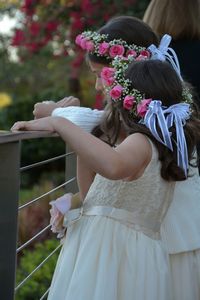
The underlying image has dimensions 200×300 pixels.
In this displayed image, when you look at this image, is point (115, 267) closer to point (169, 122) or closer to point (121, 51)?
point (169, 122)

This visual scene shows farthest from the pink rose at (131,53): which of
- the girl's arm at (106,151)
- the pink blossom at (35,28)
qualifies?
the pink blossom at (35,28)

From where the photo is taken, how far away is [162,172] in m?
2.41

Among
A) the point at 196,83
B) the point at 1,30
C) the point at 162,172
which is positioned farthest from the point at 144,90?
the point at 1,30

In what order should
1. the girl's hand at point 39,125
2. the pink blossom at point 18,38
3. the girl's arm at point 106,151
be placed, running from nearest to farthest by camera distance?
the girl's arm at point 106,151, the girl's hand at point 39,125, the pink blossom at point 18,38

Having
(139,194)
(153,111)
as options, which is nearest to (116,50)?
(153,111)

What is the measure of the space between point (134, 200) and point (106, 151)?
30cm

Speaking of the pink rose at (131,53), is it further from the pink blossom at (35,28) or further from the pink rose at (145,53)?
the pink blossom at (35,28)

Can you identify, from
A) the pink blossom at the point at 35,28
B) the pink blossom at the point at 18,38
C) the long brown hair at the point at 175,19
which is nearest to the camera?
the long brown hair at the point at 175,19

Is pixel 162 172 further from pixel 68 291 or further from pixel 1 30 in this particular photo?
pixel 1 30

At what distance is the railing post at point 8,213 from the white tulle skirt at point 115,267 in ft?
0.63

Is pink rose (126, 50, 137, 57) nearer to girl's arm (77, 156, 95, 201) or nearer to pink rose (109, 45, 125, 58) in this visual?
pink rose (109, 45, 125, 58)

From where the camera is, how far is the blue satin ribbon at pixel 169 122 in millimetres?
2359

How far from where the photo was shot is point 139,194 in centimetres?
243

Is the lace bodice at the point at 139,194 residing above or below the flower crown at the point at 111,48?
below
